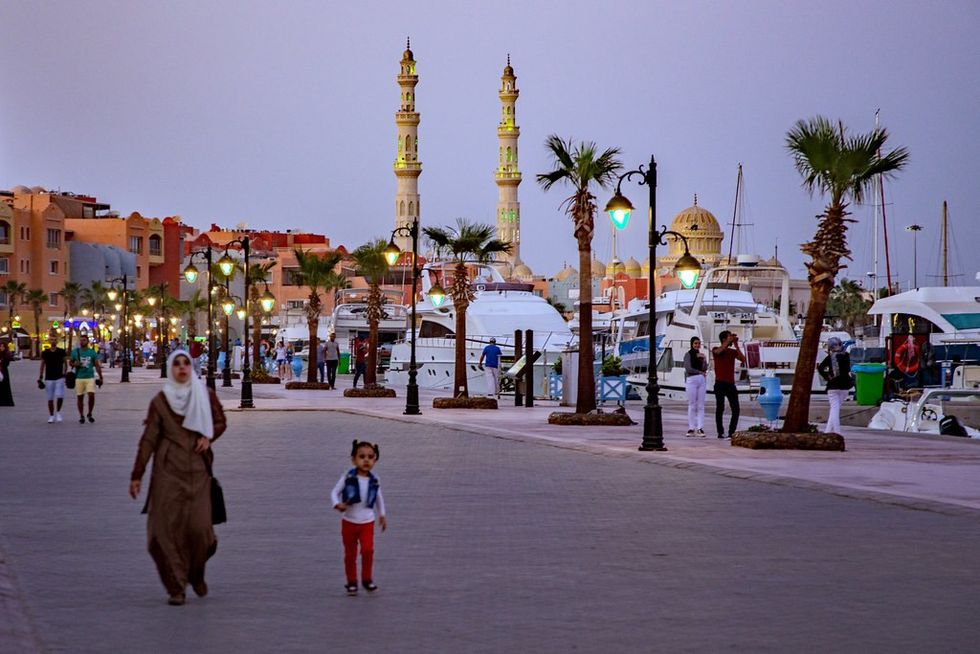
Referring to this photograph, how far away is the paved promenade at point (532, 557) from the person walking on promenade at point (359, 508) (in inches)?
6.7

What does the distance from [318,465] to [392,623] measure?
10509 mm

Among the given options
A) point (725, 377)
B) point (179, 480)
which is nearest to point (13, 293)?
point (725, 377)

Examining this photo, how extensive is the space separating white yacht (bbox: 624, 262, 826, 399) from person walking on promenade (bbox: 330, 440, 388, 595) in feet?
108

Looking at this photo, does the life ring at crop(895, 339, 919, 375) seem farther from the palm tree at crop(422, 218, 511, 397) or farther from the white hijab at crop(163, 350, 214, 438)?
the white hijab at crop(163, 350, 214, 438)

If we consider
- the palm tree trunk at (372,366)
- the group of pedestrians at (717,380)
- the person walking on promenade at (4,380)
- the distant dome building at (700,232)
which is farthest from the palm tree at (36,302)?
the group of pedestrians at (717,380)

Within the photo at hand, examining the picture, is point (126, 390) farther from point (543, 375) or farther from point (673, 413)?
point (673, 413)

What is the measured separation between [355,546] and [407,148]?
14167 centimetres

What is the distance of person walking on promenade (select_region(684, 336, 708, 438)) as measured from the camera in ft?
78.2

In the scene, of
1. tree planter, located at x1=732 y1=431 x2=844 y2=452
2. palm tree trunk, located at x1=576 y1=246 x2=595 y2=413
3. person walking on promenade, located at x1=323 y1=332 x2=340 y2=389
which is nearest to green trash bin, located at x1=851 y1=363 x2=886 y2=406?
palm tree trunk, located at x1=576 y1=246 x2=595 y2=413

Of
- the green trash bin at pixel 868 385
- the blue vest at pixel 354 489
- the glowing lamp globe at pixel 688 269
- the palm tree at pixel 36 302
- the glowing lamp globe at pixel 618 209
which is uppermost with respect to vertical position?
the palm tree at pixel 36 302

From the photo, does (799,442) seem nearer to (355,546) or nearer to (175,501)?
(355,546)

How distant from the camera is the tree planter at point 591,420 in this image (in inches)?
1087

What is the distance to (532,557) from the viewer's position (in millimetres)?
10391

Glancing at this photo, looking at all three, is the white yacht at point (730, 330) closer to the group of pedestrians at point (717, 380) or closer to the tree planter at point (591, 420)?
the tree planter at point (591, 420)
